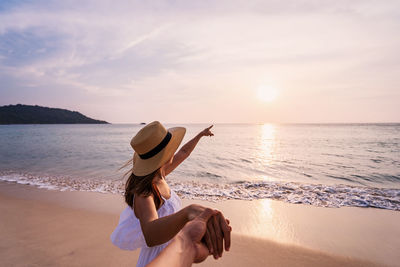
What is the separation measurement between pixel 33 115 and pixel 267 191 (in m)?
178

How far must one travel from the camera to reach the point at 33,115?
477 ft

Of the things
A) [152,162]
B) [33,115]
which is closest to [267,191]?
[152,162]

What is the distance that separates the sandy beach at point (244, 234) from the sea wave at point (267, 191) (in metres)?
0.66

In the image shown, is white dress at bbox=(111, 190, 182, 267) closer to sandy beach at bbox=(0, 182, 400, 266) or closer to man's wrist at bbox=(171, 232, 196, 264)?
man's wrist at bbox=(171, 232, 196, 264)

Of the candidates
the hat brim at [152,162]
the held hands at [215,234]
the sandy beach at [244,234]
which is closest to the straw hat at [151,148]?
the hat brim at [152,162]

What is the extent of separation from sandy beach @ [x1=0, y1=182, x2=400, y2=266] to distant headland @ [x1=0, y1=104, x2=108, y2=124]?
17415cm

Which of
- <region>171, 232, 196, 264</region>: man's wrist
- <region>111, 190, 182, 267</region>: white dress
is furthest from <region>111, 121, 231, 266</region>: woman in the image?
<region>171, 232, 196, 264</region>: man's wrist

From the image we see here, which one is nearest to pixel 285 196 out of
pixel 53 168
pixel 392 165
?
pixel 392 165

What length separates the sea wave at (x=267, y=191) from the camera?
730 centimetres

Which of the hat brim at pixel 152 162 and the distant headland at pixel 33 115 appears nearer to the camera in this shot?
the hat brim at pixel 152 162

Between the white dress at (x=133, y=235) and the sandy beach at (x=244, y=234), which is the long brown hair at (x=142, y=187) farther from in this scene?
the sandy beach at (x=244, y=234)

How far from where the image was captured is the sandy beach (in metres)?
4.04

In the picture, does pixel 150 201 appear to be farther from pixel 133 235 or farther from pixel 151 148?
pixel 133 235

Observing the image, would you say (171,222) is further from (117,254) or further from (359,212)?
(359,212)
